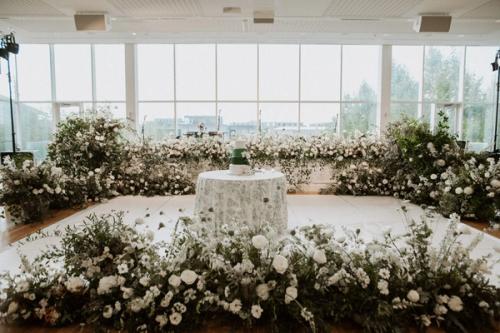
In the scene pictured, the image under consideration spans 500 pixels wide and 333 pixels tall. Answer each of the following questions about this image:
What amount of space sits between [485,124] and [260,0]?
9.45 metres

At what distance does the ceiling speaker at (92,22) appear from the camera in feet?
24.3

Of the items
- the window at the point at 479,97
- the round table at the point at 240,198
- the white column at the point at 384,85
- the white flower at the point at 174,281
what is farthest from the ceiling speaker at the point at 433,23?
the white flower at the point at 174,281

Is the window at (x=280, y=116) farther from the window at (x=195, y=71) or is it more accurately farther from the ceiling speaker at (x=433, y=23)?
the ceiling speaker at (x=433, y=23)

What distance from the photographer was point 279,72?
11641 mm

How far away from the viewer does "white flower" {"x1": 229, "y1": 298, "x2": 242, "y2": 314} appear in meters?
1.92

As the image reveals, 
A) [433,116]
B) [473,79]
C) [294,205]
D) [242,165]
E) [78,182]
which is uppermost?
[473,79]

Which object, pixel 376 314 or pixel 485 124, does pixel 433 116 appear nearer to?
pixel 485 124

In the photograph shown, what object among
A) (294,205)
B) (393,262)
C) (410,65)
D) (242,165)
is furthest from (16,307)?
(410,65)

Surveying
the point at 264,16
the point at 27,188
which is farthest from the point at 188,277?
the point at 264,16

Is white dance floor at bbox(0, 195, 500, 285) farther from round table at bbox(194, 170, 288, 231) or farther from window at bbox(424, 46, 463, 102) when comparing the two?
window at bbox(424, 46, 463, 102)

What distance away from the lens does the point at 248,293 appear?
80.0 inches

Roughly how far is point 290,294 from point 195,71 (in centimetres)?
1062

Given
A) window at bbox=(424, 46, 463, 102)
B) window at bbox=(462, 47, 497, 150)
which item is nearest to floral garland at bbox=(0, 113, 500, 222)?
window at bbox=(424, 46, 463, 102)

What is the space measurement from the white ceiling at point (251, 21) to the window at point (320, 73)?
0.75 metres
